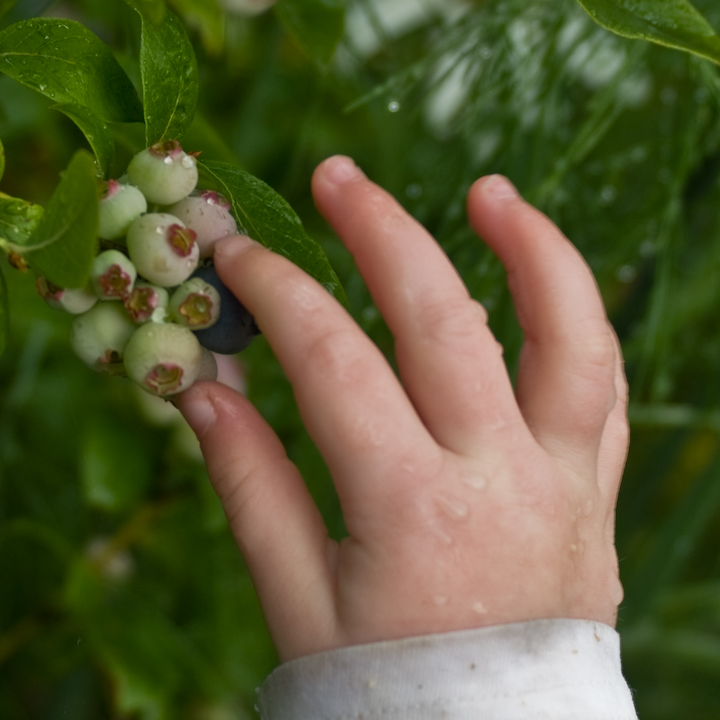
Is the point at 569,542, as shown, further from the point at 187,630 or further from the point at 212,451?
the point at 187,630

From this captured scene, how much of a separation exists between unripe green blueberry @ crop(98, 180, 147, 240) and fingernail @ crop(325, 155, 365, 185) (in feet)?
0.33

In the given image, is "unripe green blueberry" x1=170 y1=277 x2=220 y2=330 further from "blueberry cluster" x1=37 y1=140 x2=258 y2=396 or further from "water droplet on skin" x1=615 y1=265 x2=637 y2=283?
"water droplet on skin" x1=615 y1=265 x2=637 y2=283

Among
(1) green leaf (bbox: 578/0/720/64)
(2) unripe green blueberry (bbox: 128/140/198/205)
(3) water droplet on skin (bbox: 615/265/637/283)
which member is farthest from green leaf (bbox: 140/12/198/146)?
(3) water droplet on skin (bbox: 615/265/637/283)

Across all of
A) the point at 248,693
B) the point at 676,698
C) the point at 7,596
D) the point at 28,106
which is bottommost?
the point at 676,698

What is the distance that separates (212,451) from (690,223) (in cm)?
48

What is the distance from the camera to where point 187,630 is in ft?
2.17

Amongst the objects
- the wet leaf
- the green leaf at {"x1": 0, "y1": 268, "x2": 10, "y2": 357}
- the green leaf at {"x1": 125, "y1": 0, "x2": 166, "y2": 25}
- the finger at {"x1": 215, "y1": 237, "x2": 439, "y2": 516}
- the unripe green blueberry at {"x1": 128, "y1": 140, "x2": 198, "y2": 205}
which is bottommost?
the wet leaf

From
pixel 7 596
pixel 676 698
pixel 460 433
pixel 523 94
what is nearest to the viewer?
pixel 460 433

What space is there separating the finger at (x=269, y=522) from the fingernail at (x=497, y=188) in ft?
0.49

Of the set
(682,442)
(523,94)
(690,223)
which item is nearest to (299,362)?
(523,94)

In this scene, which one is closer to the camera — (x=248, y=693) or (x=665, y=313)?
(x=665, y=313)

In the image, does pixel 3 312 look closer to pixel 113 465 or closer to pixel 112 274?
pixel 112 274

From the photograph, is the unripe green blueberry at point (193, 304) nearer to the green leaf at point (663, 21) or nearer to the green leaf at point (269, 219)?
the green leaf at point (269, 219)

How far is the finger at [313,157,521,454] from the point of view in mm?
283
